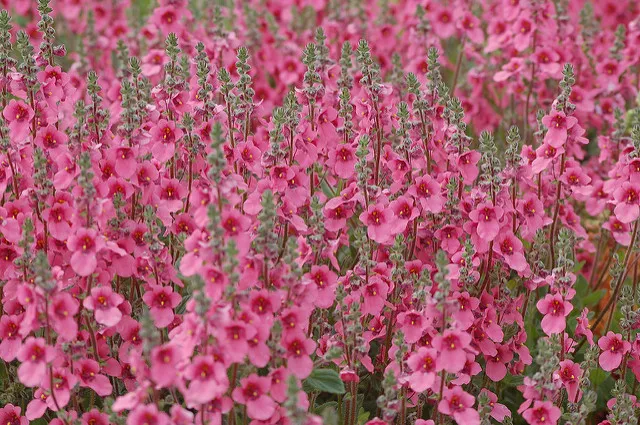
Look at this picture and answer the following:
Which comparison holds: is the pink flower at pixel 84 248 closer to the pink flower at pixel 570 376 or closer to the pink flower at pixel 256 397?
the pink flower at pixel 256 397

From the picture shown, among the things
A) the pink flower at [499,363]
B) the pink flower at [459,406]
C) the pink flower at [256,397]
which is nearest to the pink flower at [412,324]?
the pink flower at [459,406]

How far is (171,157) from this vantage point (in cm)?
404

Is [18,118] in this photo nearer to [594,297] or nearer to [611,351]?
[611,351]

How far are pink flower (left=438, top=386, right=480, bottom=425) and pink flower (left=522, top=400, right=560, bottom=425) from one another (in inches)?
8.4

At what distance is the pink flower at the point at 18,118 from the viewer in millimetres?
3893

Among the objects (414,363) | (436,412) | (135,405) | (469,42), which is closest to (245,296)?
(135,405)

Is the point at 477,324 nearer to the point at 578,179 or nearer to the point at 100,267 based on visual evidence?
the point at 578,179

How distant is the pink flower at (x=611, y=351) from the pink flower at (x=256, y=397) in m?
1.69

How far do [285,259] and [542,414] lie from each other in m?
1.20

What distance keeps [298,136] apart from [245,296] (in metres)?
1.26

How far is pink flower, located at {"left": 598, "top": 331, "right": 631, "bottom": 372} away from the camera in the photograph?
13.0 ft

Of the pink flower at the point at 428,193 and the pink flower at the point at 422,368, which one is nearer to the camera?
the pink flower at the point at 422,368

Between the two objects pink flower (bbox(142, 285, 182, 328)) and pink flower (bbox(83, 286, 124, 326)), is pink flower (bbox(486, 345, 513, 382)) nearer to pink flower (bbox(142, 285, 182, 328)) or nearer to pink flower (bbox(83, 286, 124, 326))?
pink flower (bbox(142, 285, 182, 328))

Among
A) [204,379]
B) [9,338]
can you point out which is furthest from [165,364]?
[9,338]
